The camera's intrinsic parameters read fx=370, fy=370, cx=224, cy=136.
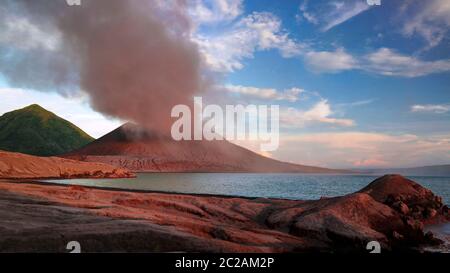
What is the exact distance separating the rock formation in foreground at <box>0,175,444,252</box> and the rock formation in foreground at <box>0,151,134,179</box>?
60.4 meters

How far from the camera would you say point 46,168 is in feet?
300

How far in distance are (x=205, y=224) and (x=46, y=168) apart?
8781cm

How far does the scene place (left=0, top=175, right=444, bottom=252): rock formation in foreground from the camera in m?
12.1

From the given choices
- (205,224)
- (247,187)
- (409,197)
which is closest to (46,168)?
(247,187)

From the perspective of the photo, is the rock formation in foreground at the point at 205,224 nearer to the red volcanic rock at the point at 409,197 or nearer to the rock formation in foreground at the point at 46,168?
the red volcanic rock at the point at 409,197

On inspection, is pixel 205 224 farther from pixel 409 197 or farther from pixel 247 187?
pixel 247 187
